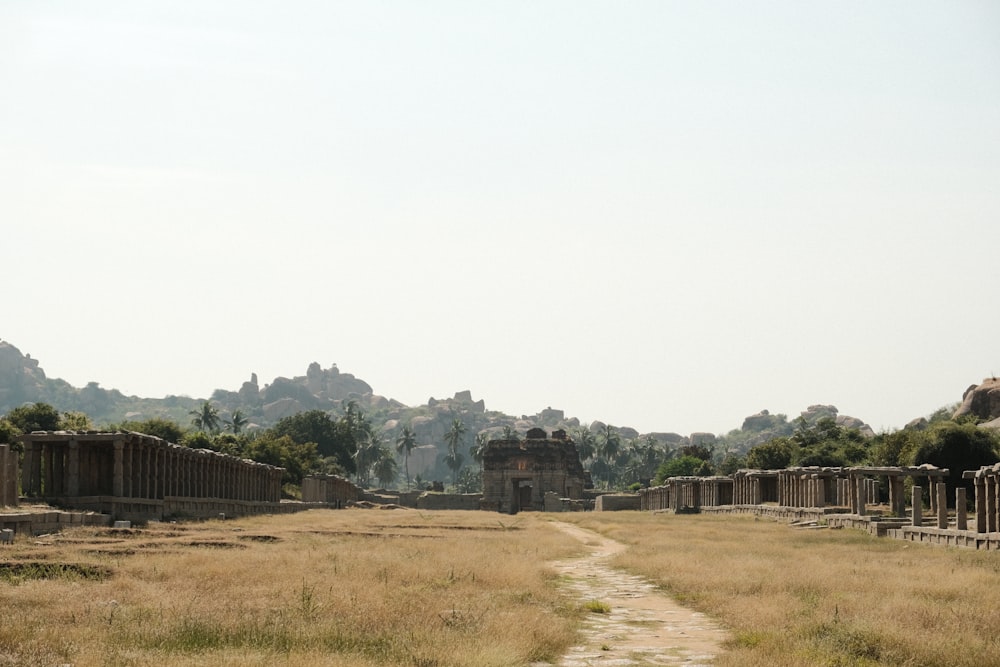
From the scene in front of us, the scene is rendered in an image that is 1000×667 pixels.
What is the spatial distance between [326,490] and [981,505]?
271ft

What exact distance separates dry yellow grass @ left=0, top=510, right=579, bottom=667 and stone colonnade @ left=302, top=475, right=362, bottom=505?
7358 centimetres

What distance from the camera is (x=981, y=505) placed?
3978 cm

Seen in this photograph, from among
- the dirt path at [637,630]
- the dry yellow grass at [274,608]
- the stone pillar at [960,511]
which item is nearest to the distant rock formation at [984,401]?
the stone pillar at [960,511]

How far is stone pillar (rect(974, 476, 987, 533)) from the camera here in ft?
129

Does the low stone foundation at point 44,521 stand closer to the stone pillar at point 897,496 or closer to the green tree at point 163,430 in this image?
the stone pillar at point 897,496

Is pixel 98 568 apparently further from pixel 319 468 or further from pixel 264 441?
pixel 319 468

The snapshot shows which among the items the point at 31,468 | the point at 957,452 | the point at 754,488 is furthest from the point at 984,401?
the point at 31,468

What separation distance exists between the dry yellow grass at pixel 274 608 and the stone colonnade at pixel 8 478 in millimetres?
6077

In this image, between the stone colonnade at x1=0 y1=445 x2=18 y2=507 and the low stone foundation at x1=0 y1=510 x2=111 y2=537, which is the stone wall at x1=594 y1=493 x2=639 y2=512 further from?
the stone colonnade at x1=0 y1=445 x2=18 y2=507

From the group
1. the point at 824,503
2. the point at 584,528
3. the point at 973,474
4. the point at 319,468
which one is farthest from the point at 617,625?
the point at 319,468

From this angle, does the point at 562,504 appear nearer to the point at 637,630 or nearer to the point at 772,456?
the point at 772,456

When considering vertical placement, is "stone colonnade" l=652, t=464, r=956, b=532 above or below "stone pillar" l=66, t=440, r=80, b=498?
below

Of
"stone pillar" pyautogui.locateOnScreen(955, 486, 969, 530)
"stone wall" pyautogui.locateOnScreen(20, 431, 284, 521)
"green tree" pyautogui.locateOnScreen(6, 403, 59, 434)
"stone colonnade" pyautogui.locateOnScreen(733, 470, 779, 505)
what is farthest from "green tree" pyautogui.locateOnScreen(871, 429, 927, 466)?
"green tree" pyautogui.locateOnScreen(6, 403, 59, 434)

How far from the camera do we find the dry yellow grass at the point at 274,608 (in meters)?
15.5
